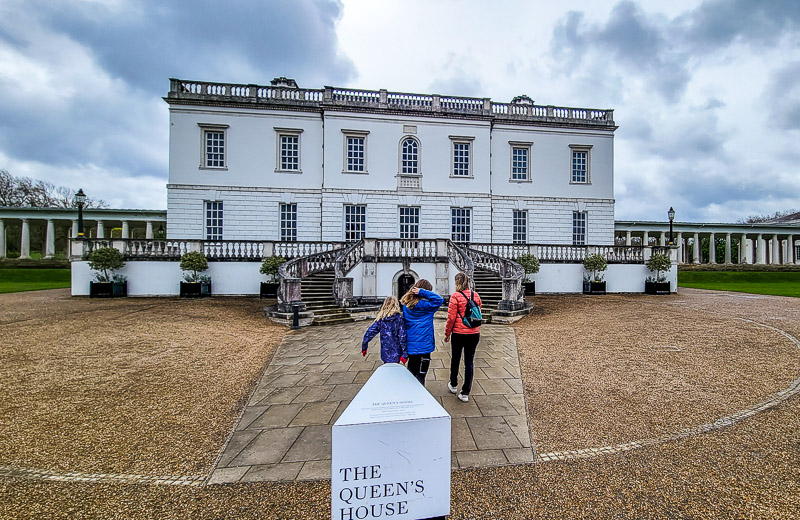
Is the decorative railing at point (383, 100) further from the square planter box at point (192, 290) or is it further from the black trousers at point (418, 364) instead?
the black trousers at point (418, 364)

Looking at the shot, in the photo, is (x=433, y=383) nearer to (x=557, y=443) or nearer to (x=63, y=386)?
(x=557, y=443)

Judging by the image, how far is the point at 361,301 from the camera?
13.5 m

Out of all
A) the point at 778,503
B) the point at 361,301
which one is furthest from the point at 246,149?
the point at 778,503

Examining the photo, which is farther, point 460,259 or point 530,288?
point 530,288

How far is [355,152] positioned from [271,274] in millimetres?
9115

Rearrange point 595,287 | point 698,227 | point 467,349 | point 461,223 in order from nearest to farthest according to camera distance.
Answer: point 467,349, point 595,287, point 461,223, point 698,227

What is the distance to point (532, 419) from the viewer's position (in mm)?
4449

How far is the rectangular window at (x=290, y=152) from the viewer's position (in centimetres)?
1994

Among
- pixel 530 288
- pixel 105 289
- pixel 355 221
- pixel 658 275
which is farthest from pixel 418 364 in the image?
pixel 658 275

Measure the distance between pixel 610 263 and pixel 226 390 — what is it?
18.0 metres

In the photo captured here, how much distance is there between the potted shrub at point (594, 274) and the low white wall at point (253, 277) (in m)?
0.27

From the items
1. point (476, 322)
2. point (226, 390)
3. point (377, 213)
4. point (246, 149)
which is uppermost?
point (246, 149)

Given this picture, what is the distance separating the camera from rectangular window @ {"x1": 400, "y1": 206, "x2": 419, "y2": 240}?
20.6 meters

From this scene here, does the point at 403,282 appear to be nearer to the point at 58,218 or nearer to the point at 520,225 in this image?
the point at 520,225
